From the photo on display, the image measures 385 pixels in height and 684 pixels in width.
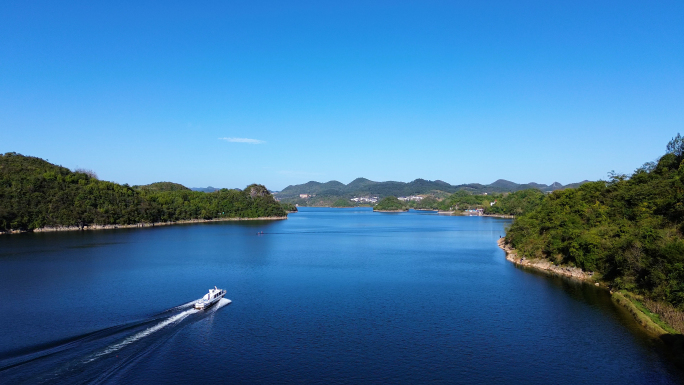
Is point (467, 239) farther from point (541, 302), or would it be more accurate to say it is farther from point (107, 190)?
point (107, 190)

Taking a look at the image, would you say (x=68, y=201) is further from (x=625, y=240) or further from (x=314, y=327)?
(x=625, y=240)

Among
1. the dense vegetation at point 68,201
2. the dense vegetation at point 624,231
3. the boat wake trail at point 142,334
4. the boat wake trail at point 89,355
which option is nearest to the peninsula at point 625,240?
the dense vegetation at point 624,231

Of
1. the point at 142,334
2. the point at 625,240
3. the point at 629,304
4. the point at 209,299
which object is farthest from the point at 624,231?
the point at 142,334

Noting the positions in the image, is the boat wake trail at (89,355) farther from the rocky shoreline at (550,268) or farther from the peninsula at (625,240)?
the rocky shoreline at (550,268)

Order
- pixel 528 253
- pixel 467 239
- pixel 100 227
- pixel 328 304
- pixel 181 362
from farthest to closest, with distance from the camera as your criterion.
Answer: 1. pixel 100 227
2. pixel 467 239
3. pixel 528 253
4. pixel 328 304
5. pixel 181 362

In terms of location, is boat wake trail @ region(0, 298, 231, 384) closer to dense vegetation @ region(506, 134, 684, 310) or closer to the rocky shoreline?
dense vegetation @ region(506, 134, 684, 310)

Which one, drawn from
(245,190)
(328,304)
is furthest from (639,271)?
(245,190)

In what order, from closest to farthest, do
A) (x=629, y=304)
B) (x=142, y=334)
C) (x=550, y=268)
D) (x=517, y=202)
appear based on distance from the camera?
(x=142, y=334)
(x=629, y=304)
(x=550, y=268)
(x=517, y=202)
